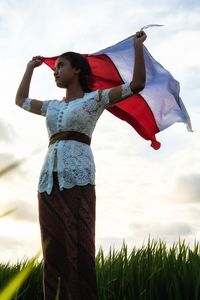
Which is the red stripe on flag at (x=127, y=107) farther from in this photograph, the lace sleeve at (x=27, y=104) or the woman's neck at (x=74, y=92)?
the woman's neck at (x=74, y=92)

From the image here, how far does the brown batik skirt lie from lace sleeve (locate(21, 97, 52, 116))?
0.60m

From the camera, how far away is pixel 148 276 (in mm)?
4578

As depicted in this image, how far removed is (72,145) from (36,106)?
59 cm

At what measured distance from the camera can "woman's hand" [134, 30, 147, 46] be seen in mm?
3190

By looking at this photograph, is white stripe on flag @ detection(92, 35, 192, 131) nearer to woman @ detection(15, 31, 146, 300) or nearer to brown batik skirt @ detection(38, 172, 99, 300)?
woman @ detection(15, 31, 146, 300)

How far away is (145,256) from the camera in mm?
4801

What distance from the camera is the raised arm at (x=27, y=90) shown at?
3645mm

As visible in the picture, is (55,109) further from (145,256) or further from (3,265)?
(3,265)

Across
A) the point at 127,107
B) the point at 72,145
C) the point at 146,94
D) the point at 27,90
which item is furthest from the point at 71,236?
the point at 146,94

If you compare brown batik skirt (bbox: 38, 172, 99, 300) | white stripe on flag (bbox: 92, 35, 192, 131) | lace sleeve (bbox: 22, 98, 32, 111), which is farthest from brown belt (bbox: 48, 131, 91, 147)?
white stripe on flag (bbox: 92, 35, 192, 131)

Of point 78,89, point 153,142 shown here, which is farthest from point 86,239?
point 153,142

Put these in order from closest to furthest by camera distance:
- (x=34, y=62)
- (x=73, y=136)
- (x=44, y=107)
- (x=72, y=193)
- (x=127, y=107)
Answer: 1. (x=72, y=193)
2. (x=73, y=136)
3. (x=44, y=107)
4. (x=34, y=62)
5. (x=127, y=107)

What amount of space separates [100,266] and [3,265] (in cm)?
122

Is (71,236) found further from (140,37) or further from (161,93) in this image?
(161,93)
